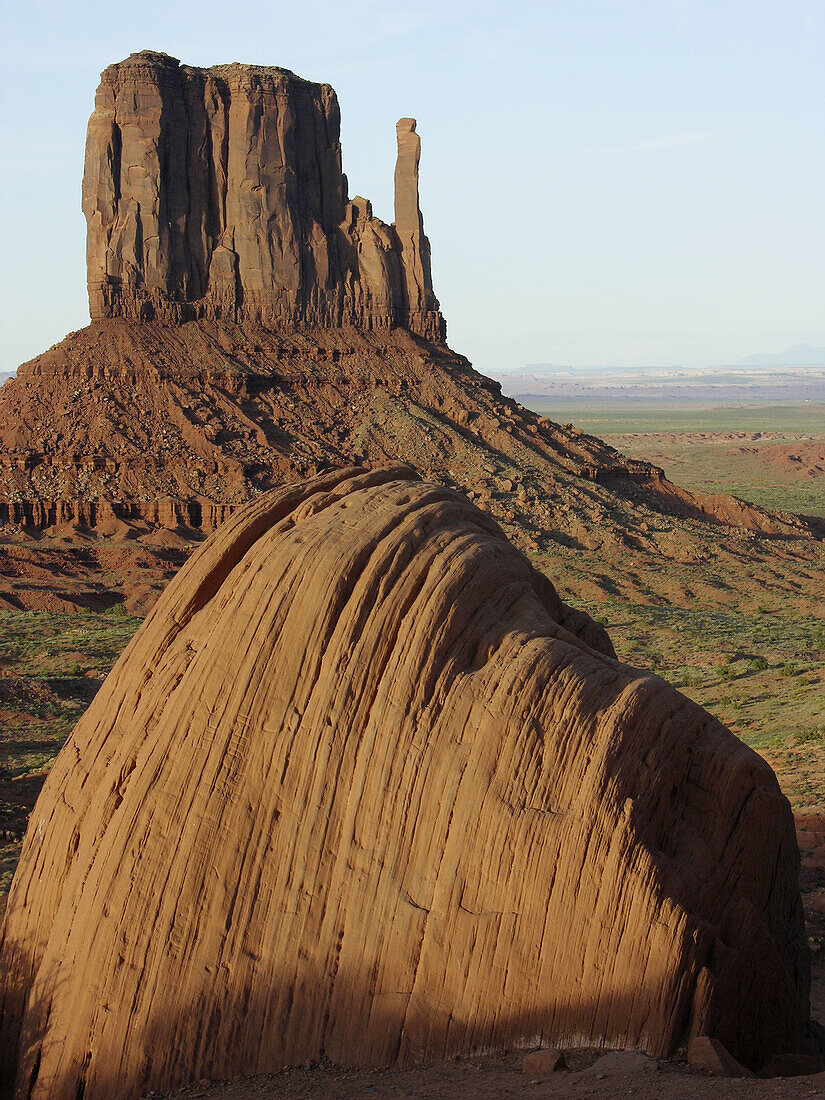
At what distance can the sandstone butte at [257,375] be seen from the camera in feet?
182

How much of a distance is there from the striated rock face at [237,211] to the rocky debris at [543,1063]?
5961 centimetres

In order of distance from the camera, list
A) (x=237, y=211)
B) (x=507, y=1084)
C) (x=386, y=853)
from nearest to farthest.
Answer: (x=507, y=1084), (x=386, y=853), (x=237, y=211)

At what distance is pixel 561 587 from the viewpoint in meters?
50.0

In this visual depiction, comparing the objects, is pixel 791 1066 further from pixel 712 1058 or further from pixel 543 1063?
pixel 543 1063

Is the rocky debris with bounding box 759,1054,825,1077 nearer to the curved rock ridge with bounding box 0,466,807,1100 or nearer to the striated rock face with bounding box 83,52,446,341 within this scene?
the curved rock ridge with bounding box 0,466,807,1100

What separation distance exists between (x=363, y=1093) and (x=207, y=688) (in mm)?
3635

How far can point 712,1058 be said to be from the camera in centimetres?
891

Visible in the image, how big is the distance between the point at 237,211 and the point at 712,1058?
6270 cm

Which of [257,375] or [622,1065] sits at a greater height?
[257,375]

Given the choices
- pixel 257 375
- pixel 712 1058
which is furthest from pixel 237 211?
pixel 712 1058

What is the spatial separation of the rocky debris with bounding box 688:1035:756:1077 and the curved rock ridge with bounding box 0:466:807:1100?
171mm

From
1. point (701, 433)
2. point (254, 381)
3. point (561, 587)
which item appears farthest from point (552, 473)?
point (701, 433)

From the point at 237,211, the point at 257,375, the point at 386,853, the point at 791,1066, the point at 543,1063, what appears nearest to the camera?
the point at 543,1063

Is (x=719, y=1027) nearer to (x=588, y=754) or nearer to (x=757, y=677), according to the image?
(x=588, y=754)
